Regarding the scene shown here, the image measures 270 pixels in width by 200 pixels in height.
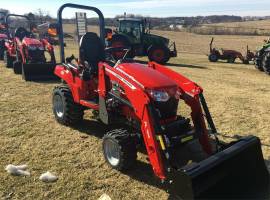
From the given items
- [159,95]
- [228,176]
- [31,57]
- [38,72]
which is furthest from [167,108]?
[31,57]

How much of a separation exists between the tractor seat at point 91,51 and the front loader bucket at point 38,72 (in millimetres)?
5215

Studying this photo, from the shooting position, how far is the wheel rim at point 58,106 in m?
6.51

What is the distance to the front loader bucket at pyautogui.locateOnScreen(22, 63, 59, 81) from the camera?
419 inches

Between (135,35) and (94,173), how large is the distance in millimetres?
12730

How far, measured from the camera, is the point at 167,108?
181 inches

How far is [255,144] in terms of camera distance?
428cm

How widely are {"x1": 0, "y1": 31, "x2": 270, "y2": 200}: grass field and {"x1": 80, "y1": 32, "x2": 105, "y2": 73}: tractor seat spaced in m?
1.28

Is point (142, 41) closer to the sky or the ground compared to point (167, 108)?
closer to the sky

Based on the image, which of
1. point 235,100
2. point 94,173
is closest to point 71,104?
point 94,173

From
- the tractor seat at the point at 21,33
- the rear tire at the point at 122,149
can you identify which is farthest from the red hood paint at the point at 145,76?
the tractor seat at the point at 21,33

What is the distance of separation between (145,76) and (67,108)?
6.90 feet

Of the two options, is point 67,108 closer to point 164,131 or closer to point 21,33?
point 164,131

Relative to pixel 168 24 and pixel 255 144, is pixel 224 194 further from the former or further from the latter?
pixel 168 24

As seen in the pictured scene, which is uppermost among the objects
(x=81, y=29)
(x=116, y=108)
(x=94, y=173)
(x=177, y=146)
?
(x=81, y=29)
